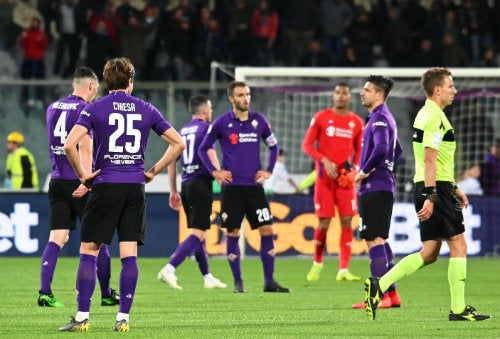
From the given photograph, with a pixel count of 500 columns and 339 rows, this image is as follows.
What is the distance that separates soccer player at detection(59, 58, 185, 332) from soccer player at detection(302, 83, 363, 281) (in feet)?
21.2

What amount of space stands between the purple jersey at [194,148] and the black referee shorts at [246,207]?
0.76 metres

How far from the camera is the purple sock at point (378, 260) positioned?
39.3ft

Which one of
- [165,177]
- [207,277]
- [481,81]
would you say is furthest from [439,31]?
[207,277]

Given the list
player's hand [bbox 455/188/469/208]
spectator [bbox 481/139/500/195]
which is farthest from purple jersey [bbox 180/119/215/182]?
A: spectator [bbox 481/139/500/195]

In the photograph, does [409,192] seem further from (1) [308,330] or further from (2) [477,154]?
(1) [308,330]

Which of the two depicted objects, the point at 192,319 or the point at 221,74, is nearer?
the point at 192,319

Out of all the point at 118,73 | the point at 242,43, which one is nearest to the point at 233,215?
the point at 118,73

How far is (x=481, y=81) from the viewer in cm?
2202

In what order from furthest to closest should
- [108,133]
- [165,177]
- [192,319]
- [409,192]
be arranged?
[165,177]
[409,192]
[192,319]
[108,133]

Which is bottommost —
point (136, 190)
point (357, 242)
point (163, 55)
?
point (357, 242)

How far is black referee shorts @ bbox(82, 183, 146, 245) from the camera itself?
9141mm

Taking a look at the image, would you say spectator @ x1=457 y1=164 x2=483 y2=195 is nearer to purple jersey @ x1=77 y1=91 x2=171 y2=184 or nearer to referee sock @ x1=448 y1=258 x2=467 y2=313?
referee sock @ x1=448 y1=258 x2=467 y2=313

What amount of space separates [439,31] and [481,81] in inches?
162

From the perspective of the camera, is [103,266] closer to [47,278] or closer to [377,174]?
[47,278]
